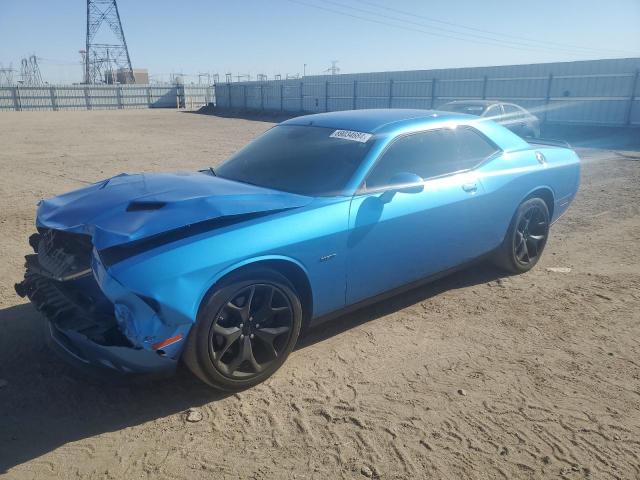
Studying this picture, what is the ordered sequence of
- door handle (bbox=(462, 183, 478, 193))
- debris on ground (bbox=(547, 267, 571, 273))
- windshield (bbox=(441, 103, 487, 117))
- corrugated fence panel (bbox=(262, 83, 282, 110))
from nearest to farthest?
door handle (bbox=(462, 183, 478, 193)), debris on ground (bbox=(547, 267, 571, 273)), windshield (bbox=(441, 103, 487, 117)), corrugated fence panel (bbox=(262, 83, 282, 110))

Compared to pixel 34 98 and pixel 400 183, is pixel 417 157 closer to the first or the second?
pixel 400 183

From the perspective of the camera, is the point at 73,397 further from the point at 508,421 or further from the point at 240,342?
the point at 508,421

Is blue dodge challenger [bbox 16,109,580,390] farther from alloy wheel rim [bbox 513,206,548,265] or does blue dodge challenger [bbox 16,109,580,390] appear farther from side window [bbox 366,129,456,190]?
alloy wheel rim [bbox 513,206,548,265]

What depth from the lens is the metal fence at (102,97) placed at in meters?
42.3

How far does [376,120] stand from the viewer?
12.9ft

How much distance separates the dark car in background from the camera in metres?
12.6

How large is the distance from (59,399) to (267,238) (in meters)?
1.49

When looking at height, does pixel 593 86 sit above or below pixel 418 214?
above

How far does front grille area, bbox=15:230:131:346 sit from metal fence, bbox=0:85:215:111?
47011mm

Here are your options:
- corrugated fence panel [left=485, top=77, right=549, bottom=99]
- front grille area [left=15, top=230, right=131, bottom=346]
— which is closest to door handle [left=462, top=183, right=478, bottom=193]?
front grille area [left=15, top=230, right=131, bottom=346]

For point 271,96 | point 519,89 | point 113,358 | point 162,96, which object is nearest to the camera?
point 113,358

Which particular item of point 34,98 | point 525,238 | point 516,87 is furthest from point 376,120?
point 34,98

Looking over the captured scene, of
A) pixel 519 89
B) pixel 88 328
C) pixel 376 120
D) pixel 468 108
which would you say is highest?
pixel 519 89

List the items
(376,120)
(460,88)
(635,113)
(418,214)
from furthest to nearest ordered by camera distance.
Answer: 1. (460,88)
2. (635,113)
3. (376,120)
4. (418,214)
